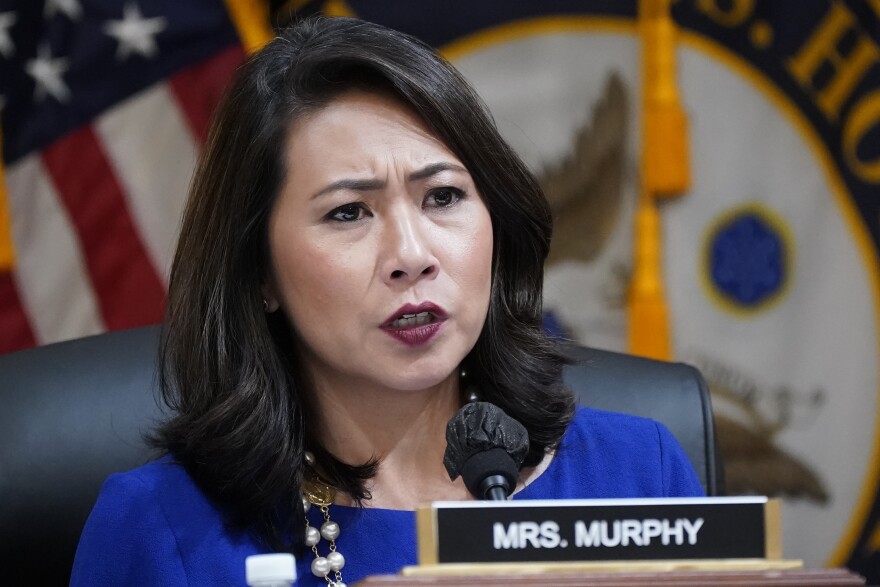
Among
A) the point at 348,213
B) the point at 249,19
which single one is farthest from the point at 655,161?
the point at 348,213

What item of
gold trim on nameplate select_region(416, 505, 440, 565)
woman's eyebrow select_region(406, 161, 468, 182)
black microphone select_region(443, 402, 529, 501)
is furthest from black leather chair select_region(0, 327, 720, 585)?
gold trim on nameplate select_region(416, 505, 440, 565)

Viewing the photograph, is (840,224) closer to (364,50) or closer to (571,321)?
(571,321)

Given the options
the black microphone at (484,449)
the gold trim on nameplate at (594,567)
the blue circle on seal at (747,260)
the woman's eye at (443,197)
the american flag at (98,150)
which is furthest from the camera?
the blue circle on seal at (747,260)

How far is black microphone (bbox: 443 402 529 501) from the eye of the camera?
1.39 metres

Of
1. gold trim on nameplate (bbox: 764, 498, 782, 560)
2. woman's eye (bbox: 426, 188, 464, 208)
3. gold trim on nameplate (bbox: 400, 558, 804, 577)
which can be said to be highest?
woman's eye (bbox: 426, 188, 464, 208)

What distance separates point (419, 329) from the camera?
169 centimetres

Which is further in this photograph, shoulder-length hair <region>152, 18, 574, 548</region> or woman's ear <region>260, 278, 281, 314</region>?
woman's ear <region>260, 278, 281, 314</region>

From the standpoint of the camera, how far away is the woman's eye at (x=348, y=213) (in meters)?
1.73

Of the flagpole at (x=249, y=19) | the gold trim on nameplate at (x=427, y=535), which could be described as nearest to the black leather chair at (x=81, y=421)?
the gold trim on nameplate at (x=427, y=535)

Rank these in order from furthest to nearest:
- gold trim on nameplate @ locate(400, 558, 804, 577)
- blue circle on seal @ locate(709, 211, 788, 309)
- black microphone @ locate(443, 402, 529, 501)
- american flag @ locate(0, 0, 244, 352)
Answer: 1. blue circle on seal @ locate(709, 211, 788, 309)
2. american flag @ locate(0, 0, 244, 352)
3. black microphone @ locate(443, 402, 529, 501)
4. gold trim on nameplate @ locate(400, 558, 804, 577)

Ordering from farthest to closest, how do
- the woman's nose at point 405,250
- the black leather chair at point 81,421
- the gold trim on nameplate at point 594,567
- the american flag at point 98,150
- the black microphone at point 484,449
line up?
the american flag at point 98,150 → the black leather chair at point 81,421 → the woman's nose at point 405,250 → the black microphone at point 484,449 → the gold trim on nameplate at point 594,567

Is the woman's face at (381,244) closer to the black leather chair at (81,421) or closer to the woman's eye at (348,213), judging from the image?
the woman's eye at (348,213)

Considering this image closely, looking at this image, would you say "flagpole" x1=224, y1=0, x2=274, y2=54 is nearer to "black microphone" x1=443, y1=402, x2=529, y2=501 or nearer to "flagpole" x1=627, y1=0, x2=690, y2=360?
"flagpole" x1=627, y1=0, x2=690, y2=360

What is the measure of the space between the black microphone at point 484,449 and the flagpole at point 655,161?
62.4 inches
